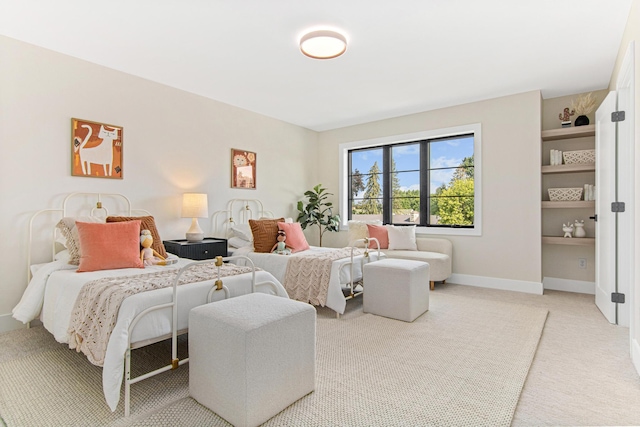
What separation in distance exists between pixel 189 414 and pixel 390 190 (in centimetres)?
462

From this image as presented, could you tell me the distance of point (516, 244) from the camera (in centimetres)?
449

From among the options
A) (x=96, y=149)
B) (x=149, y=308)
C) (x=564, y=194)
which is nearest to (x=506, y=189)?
(x=564, y=194)

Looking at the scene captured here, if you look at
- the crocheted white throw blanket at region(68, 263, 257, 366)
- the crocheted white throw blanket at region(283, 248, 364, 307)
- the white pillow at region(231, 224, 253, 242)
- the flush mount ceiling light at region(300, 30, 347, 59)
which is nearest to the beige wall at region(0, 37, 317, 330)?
the white pillow at region(231, 224, 253, 242)

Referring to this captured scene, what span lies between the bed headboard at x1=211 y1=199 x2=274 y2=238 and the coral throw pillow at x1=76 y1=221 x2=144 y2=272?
1811 mm

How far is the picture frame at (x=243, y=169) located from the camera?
493 centimetres

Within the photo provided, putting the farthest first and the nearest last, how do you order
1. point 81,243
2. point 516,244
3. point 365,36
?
point 516,244, point 365,36, point 81,243

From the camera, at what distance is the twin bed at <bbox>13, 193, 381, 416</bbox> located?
1871 millimetres

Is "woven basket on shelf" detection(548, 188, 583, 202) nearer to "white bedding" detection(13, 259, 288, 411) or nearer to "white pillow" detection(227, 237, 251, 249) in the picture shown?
"white bedding" detection(13, 259, 288, 411)

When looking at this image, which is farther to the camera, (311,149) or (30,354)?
(311,149)

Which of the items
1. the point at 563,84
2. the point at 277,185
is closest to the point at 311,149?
the point at 277,185

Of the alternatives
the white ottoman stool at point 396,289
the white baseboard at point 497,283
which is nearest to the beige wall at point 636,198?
the white ottoman stool at point 396,289

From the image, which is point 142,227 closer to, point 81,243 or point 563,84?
point 81,243

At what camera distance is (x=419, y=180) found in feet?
17.8

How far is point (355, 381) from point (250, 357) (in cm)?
→ 81
